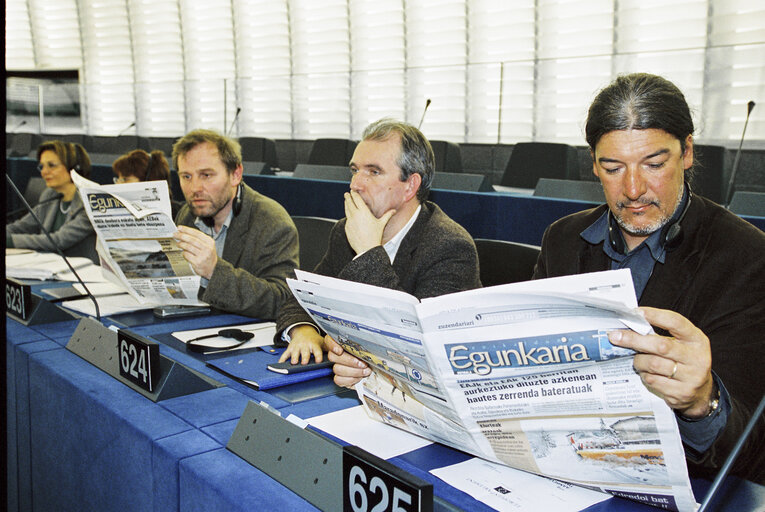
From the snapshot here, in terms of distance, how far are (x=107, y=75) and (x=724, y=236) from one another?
1260 cm

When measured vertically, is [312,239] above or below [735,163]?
below

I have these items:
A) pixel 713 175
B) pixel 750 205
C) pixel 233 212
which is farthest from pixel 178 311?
pixel 713 175

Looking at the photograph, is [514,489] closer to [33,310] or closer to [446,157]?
[33,310]

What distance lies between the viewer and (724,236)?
3.87 ft

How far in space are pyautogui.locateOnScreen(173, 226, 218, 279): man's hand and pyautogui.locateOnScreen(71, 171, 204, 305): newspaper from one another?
0.07 ft

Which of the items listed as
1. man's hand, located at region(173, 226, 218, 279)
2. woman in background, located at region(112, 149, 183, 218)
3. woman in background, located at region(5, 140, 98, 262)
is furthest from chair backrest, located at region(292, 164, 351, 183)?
man's hand, located at region(173, 226, 218, 279)

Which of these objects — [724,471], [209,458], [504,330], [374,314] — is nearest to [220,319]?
[209,458]

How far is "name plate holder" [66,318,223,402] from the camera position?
1333 millimetres

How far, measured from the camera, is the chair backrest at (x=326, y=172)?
208 inches

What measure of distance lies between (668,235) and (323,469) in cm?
73

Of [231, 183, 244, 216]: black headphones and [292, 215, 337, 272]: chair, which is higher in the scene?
[231, 183, 244, 216]: black headphones

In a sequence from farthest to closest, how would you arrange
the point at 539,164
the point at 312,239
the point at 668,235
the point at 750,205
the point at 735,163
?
the point at 539,164 < the point at 735,163 < the point at 750,205 < the point at 312,239 < the point at 668,235

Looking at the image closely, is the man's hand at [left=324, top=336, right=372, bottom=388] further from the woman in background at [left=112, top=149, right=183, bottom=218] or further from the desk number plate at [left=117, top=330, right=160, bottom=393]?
the woman in background at [left=112, top=149, right=183, bottom=218]

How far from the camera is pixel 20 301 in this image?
1.92m
